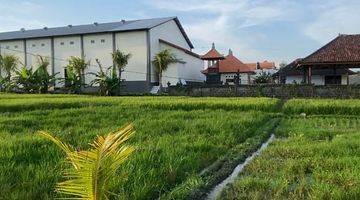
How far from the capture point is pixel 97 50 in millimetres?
37969

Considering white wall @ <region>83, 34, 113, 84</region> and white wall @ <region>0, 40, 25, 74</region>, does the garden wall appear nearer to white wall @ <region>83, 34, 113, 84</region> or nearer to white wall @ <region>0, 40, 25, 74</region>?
white wall @ <region>83, 34, 113, 84</region>

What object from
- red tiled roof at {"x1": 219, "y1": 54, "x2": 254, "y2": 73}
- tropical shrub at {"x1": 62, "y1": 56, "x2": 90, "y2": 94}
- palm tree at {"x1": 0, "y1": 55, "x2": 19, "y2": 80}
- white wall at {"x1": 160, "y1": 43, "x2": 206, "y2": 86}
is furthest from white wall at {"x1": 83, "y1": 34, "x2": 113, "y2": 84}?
red tiled roof at {"x1": 219, "y1": 54, "x2": 254, "y2": 73}

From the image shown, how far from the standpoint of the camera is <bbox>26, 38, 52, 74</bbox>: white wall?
40.3 metres

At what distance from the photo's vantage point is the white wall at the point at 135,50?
119 ft

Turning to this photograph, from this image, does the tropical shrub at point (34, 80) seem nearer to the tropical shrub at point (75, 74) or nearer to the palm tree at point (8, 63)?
the tropical shrub at point (75, 74)

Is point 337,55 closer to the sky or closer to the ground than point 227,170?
closer to the sky

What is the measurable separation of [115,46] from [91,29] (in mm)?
3816

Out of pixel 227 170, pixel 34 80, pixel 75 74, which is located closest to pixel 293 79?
pixel 75 74

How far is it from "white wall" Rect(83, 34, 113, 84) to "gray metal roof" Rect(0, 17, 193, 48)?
1.86 ft

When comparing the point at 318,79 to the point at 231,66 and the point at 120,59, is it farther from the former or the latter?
the point at 120,59

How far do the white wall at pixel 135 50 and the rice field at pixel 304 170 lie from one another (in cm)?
2581

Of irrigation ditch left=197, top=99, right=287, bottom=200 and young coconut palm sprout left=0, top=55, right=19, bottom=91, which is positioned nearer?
irrigation ditch left=197, top=99, right=287, bottom=200

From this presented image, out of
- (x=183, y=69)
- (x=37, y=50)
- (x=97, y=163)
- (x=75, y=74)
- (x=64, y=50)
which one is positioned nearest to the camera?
(x=97, y=163)

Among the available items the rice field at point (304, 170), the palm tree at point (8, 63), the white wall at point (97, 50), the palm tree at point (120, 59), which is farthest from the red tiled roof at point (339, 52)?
the palm tree at point (8, 63)
